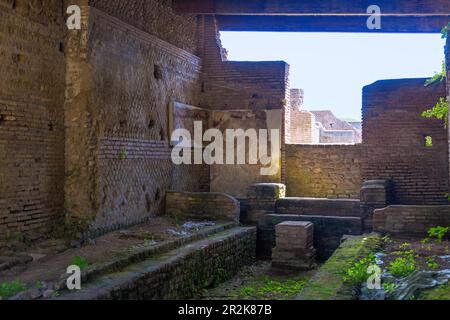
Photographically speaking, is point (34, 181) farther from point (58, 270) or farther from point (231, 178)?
point (231, 178)

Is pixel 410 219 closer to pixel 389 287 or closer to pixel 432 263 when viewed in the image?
pixel 432 263

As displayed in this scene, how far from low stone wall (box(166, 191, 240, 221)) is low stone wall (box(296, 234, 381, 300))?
2.92 m

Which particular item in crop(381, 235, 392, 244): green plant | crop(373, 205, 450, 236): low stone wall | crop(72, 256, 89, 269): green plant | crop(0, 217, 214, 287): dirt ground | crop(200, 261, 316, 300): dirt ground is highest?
crop(373, 205, 450, 236): low stone wall

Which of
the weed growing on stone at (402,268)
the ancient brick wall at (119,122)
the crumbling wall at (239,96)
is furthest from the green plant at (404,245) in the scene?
the crumbling wall at (239,96)

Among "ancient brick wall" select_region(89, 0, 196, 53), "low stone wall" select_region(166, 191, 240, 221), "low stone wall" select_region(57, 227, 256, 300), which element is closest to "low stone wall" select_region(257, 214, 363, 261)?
"low stone wall" select_region(166, 191, 240, 221)

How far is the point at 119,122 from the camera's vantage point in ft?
31.1

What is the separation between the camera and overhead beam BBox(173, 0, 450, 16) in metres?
11.9

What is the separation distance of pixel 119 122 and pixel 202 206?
2.74m

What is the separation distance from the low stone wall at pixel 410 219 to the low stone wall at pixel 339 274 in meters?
0.69

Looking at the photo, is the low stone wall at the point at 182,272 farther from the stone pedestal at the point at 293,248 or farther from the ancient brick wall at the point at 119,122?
the ancient brick wall at the point at 119,122

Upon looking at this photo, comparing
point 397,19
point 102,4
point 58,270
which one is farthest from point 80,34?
point 397,19

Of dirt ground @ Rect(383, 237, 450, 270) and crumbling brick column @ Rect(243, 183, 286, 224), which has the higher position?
crumbling brick column @ Rect(243, 183, 286, 224)

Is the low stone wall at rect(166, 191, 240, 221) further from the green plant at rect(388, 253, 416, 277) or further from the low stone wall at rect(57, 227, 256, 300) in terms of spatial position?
the green plant at rect(388, 253, 416, 277)

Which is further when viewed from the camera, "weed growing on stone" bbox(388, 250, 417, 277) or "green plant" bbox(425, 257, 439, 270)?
"green plant" bbox(425, 257, 439, 270)
